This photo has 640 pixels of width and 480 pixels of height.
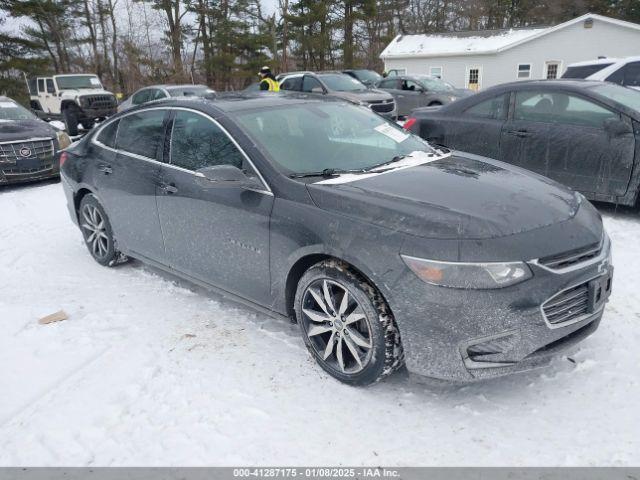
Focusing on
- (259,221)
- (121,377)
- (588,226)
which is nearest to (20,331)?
(121,377)

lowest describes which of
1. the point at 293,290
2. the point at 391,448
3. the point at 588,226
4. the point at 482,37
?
the point at 391,448

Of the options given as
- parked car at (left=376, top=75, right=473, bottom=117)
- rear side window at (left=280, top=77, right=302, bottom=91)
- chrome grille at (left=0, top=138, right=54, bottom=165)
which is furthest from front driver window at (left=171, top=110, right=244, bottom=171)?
parked car at (left=376, top=75, right=473, bottom=117)

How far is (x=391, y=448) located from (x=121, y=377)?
1.77m

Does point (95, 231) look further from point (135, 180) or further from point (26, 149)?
point (26, 149)

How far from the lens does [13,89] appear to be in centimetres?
3088

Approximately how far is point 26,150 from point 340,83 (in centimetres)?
903

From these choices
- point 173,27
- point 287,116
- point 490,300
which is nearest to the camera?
point 490,300

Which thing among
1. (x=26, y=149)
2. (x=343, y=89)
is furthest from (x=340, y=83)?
(x=26, y=149)

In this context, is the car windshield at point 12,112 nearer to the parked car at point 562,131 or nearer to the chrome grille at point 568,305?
the parked car at point 562,131

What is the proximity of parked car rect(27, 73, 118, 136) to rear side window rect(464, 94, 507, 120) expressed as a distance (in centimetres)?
1577

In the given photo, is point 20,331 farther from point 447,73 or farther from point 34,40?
point 34,40

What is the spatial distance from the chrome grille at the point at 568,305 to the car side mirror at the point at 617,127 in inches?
137

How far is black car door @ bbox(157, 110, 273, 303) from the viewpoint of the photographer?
11.0ft

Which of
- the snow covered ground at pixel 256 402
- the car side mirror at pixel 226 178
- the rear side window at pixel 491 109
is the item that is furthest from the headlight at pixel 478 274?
the rear side window at pixel 491 109
